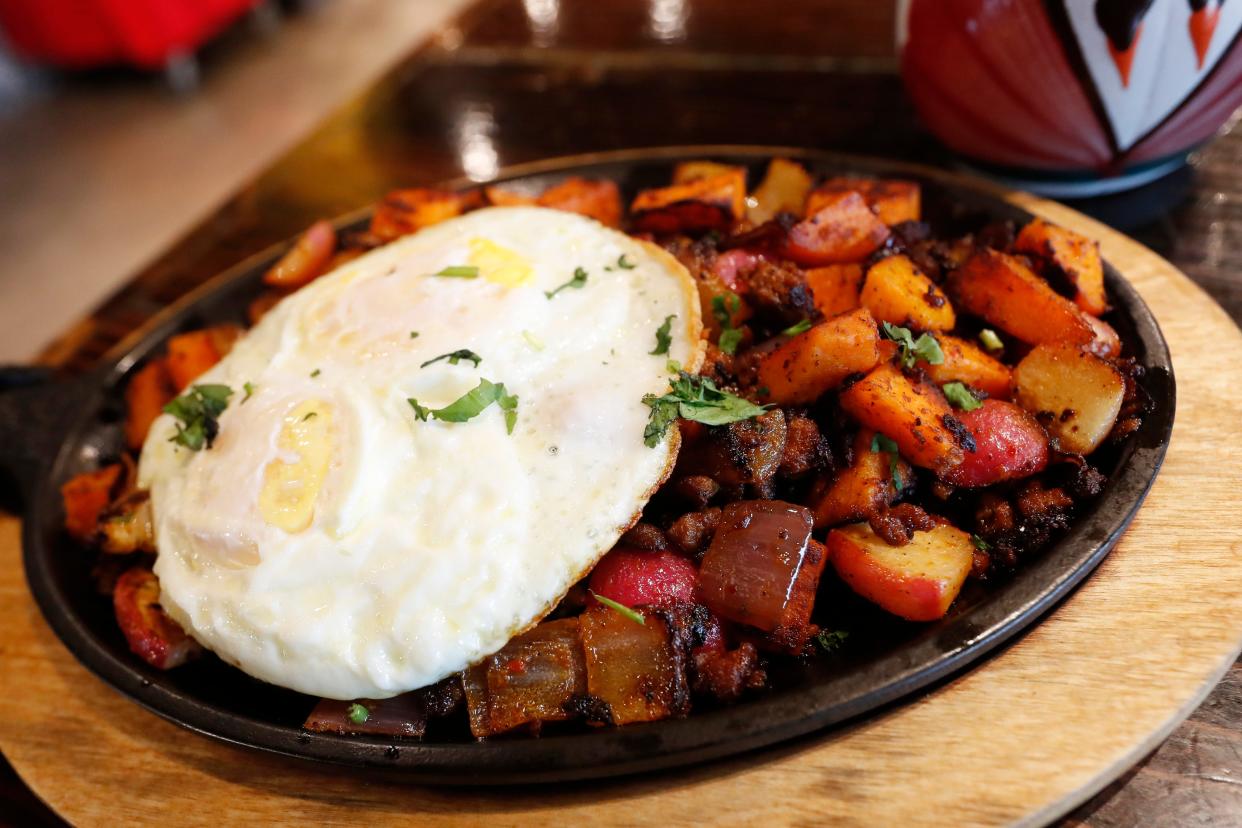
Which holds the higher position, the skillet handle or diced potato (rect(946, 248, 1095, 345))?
diced potato (rect(946, 248, 1095, 345))

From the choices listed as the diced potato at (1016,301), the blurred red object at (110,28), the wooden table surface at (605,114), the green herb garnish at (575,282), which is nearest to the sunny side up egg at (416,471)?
the green herb garnish at (575,282)

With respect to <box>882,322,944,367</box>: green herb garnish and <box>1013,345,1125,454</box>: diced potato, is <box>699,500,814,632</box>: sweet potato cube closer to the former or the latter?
<box>882,322,944,367</box>: green herb garnish

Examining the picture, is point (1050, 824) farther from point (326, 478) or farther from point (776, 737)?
point (326, 478)

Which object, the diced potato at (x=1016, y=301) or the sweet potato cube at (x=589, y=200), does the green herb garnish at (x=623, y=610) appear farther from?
the sweet potato cube at (x=589, y=200)

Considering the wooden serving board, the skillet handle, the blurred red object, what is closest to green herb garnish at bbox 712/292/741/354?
Answer: the wooden serving board

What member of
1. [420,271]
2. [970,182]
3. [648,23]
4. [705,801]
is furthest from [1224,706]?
[648,23]

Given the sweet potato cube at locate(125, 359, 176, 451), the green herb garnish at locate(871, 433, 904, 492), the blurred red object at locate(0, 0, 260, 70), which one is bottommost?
the blurred red object at locate(0, 0, 260, 70)

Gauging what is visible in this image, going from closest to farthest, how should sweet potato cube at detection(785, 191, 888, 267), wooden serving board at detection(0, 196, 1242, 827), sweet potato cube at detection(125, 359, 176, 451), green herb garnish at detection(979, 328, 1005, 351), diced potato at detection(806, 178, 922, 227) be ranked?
wooden serving board at detection(0, 196, 1242, 827), green herb garnish at detection(979, 328, 1005, 351), sweet potato cube at detection(785, 191, 888, 267), diced potato at detection(806, 178, 922, 227), sweet potato cube at detection(125, 359, 176, 451)

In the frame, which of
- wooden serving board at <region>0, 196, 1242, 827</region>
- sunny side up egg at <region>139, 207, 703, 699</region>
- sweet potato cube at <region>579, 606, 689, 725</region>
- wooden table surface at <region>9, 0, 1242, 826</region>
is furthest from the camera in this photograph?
wooden table surface at <region>9, 0, 1242, 826</region>
